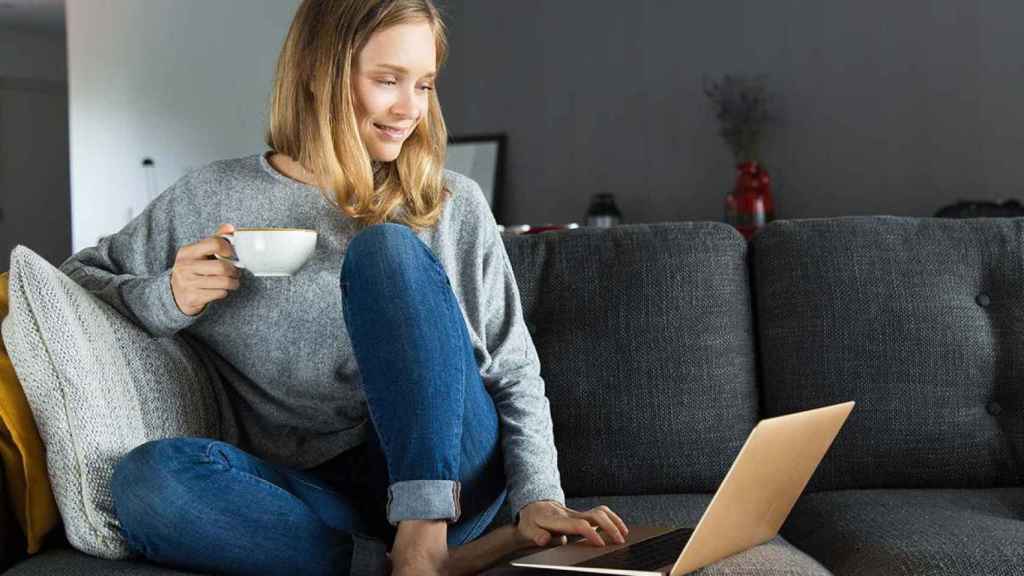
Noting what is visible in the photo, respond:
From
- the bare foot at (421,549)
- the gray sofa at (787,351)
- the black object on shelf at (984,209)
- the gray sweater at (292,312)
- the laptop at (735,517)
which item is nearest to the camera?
the laptop at (735,517)

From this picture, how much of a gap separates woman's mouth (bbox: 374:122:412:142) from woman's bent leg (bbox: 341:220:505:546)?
0.33m

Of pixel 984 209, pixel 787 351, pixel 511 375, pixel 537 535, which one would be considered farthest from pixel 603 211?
pixel 537 535

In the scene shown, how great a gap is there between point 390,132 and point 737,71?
4.34 metres

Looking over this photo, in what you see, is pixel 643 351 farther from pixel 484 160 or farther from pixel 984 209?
pixel 484 160

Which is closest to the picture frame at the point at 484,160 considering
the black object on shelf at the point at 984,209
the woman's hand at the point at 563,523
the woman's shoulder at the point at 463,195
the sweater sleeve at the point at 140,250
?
the black object on shelf at the point at 984,209

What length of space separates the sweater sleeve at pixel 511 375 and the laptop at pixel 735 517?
131 millimetres

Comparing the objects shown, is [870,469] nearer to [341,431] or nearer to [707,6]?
[341,431]

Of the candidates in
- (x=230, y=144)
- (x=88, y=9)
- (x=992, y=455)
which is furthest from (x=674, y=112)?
(x=992, y=455)

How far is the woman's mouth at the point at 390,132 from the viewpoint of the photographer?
176 centimetres

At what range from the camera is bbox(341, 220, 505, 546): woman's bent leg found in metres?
1.38

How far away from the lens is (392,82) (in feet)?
5.74

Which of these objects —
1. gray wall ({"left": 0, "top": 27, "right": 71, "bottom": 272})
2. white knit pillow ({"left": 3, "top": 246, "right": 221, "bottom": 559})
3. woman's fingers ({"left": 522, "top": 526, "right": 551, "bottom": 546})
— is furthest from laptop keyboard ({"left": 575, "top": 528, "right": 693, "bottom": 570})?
gray wall ({"left": 0, "top": 27, "right": 71, "bottom": 272})

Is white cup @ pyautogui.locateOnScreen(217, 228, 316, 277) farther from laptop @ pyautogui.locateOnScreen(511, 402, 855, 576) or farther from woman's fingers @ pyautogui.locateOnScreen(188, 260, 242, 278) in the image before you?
laptop @ pyautogui.locateOnScreen(511, 402, 855, 576)

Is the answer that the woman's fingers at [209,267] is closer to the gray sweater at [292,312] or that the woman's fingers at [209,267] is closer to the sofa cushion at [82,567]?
the gray sweater at [292,312]
